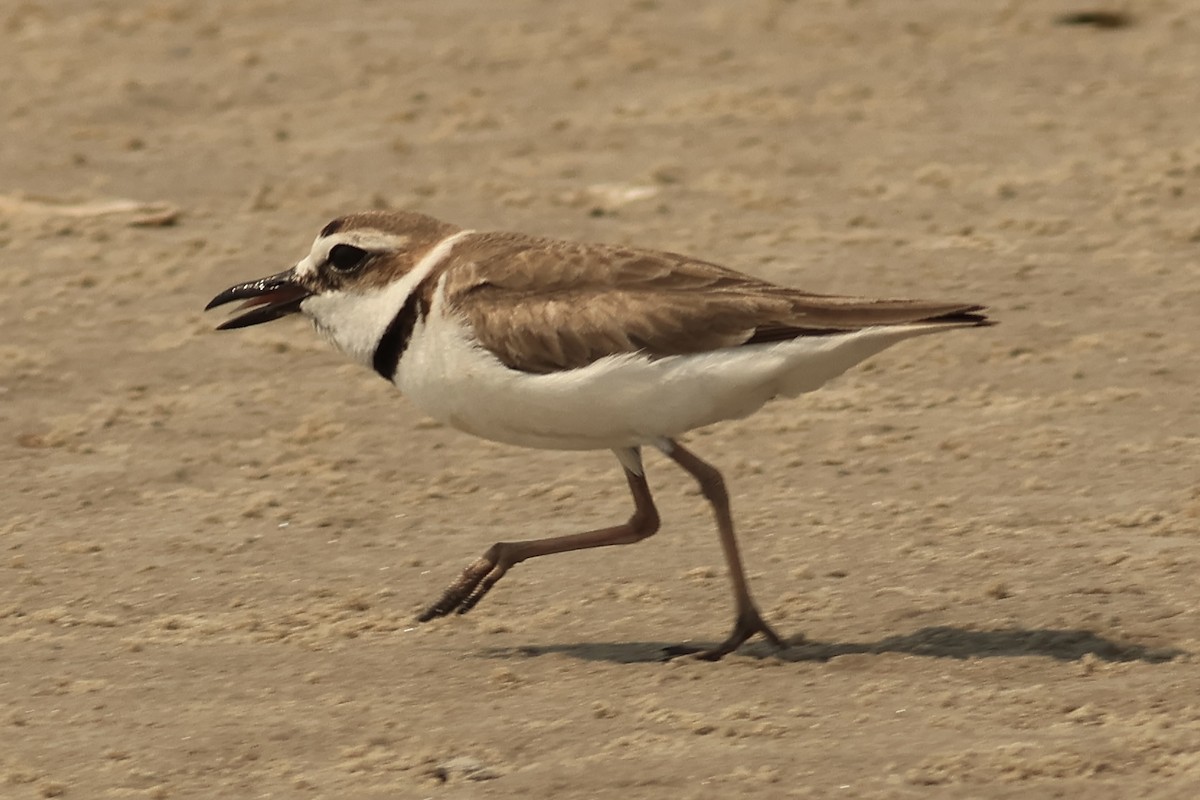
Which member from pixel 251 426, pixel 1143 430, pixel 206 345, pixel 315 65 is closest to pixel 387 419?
pixel 251 426

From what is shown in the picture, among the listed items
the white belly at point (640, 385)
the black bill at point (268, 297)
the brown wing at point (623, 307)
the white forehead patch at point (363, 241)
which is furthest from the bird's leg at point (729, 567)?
the black bill at point (268, 297)

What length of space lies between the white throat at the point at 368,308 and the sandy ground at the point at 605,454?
77 centimetres

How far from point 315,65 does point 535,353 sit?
702cm

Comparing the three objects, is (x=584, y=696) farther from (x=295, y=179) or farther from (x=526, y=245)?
(x=295, y=179)

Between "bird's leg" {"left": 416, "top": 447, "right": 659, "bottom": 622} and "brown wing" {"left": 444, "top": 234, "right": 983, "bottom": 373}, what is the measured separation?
18.6 inches

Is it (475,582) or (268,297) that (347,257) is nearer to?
(268,297)

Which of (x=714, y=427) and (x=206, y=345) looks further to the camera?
(x=206, y=345)

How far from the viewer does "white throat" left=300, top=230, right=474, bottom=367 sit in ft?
20.1

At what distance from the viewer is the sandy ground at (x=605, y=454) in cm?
522

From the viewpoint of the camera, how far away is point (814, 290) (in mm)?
8898

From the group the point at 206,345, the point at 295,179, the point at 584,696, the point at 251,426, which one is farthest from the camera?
the point at 295,179

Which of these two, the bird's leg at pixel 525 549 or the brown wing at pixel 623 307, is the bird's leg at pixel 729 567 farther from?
the brown wing at pixel 623 307

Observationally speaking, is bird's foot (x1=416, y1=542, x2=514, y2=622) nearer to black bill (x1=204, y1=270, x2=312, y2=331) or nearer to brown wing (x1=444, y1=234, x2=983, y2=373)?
brown wing (x1=444, y1=234, x2=983, y2=373)

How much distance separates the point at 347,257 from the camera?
20.6ft
